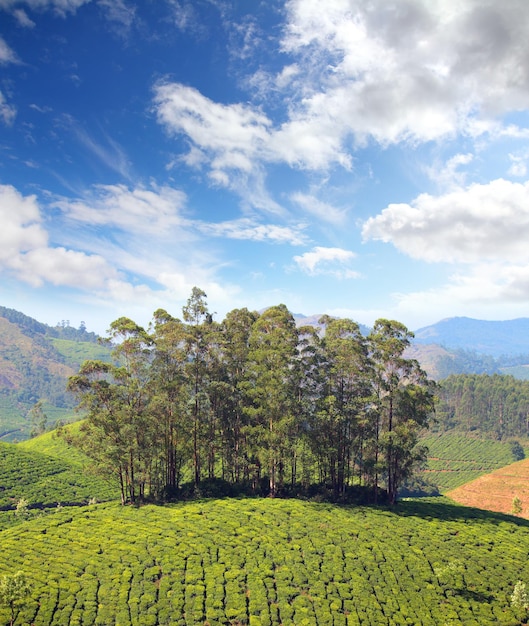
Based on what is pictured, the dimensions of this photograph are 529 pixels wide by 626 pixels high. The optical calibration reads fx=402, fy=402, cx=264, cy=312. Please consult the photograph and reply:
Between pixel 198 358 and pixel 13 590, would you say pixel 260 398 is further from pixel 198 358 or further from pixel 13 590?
pixel 13 590

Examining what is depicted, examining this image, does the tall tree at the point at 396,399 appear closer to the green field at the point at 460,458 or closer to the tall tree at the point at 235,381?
the tall tree at the point at 235,381

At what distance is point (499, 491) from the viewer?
92375 millimetres

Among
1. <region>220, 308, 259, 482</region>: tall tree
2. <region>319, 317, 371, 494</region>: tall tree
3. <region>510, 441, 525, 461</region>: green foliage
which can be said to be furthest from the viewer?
<region>510, 441, 525, 461</region>: green foliage

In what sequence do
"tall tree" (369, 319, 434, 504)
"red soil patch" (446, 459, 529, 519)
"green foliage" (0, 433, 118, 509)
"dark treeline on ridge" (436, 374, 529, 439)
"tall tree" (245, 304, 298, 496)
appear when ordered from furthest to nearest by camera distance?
"dark treeline on ridge" (436, 374, 529, 439) → "red soil patch" (446, 459, 529, 519) → "green foliage" (0, 433, 118, 509) → "tall tree" (369, 319, 434, 504) → "tall tree" (245, 304, 298, 496)

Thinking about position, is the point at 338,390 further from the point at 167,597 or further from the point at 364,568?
the point at 167,597

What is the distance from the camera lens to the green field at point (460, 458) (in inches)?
4993

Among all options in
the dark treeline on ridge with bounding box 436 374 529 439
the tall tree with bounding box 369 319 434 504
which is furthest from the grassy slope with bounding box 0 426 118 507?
the dark treeline on ridge with bounding box 436 374 529 439

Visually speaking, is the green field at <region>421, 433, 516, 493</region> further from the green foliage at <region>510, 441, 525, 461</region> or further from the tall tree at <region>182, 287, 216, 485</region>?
the tall tree at <region>182, 287, 216, 485</region>

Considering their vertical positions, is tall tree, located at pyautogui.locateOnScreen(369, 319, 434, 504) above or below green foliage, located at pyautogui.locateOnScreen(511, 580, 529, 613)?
above

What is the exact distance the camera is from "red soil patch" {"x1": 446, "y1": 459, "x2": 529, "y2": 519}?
274ft

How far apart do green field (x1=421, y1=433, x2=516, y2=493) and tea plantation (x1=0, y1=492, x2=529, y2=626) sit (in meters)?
94.2

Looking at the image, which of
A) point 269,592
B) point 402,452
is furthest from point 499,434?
point 269,592

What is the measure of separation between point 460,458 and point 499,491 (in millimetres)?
54381

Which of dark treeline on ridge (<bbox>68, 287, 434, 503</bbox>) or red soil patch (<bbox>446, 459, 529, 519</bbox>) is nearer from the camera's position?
dark treeline on ridge (<bbox>68, 287, 434, 503</bbox>)
